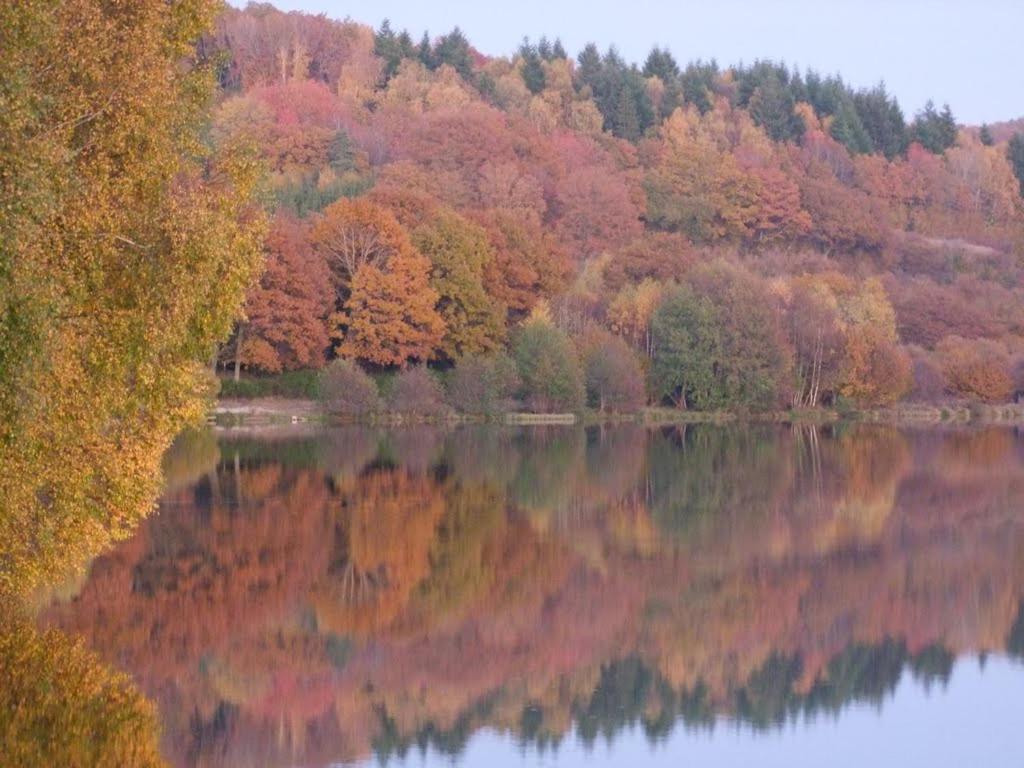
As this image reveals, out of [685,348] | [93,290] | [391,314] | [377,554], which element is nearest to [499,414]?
[391,314]

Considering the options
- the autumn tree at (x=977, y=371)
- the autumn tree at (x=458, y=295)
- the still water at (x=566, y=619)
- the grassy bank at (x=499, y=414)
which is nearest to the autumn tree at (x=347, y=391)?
the grassy bank at (x=499, y=414)

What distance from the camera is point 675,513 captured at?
35062 mm

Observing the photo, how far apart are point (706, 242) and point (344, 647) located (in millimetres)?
104320

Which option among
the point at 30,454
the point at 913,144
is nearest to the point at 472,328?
the point at 30,454

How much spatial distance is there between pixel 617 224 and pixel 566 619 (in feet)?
310

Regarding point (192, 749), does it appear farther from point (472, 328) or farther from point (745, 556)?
point (472, 328)

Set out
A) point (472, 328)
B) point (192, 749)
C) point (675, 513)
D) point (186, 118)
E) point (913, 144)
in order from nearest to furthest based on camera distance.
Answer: point (192, 749) < point (186, 118) < point (675, 513) < point (472, 328) < point (913, 144)

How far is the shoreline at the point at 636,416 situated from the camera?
66438mm

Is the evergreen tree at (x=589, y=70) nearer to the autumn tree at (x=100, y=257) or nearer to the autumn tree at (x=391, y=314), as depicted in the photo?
the autumn tree at (x=391, y=314)

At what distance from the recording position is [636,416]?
73.4 metres

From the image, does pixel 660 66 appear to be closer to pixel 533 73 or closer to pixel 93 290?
pixel 533 73

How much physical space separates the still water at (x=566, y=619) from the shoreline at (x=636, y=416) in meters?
24.7

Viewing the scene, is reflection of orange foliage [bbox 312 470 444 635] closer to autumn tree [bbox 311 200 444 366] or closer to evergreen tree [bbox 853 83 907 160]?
autumn tree [bbox 311 200 444 366]

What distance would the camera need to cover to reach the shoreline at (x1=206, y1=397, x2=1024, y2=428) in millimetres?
66438
